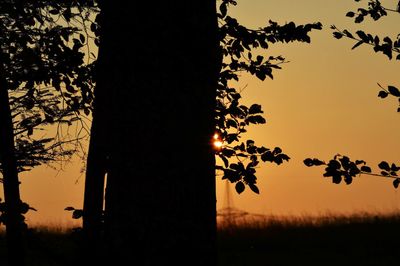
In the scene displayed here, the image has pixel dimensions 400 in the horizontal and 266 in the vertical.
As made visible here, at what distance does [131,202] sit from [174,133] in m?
0.41

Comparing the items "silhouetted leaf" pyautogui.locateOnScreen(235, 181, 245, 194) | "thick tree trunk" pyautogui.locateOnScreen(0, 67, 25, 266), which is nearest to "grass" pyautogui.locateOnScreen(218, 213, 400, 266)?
"thick tree trunk" pyautogui.locateOnScreen(0, 67, 25, 266)

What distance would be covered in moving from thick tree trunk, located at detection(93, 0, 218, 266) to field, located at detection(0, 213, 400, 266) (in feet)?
42.8

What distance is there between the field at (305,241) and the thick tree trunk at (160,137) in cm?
1305

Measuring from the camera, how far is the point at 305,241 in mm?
19219

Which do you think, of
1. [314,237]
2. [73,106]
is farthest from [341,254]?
[73,106]

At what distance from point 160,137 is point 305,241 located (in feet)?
56.3

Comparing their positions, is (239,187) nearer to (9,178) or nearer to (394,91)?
(394,91)

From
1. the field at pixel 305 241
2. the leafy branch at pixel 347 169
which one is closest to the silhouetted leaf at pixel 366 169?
the leafy branch at pixel 347 169

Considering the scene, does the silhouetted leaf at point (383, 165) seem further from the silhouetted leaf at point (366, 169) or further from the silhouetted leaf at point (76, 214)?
the silhouetted leaf at point (76, 214)

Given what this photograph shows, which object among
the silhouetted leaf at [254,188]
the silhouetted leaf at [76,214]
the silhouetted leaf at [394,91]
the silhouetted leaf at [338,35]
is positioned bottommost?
the silhouetted leaf at [76,214]

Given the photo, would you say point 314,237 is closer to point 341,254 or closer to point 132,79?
point 341,254

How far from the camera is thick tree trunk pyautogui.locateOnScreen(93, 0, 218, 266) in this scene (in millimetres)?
2854

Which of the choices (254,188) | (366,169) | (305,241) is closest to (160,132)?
(254,188)

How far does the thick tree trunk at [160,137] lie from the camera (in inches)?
112
